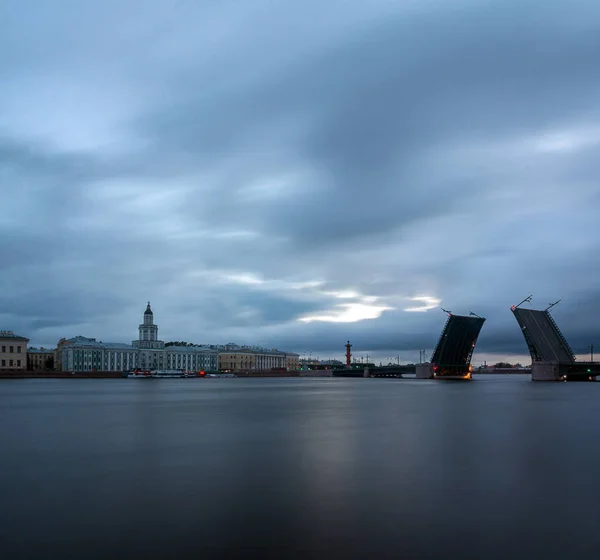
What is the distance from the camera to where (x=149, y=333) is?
139 metres

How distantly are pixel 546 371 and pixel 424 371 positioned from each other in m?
23.5

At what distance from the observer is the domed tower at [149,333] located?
135 m

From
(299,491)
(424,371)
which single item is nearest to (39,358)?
(424,371)

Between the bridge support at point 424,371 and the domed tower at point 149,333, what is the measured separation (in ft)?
207

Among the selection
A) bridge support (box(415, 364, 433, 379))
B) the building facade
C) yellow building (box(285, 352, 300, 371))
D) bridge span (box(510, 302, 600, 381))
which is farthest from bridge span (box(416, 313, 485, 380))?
yellow building (box(285, 352, 300, 371))

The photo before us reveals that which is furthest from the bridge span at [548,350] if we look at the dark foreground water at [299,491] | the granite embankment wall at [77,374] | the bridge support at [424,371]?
the granite embankment wall at [77,374]

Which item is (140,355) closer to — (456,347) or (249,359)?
(249,359)

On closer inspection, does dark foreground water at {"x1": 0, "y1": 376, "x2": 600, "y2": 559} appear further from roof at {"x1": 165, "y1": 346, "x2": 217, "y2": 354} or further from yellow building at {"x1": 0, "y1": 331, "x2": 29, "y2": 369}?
roof at {"x1": 165, "y1": 346, "x2": 217, "y2": 354}

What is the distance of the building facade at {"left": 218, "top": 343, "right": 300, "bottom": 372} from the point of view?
137 meters

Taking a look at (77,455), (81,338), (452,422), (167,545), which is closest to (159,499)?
(167,545)

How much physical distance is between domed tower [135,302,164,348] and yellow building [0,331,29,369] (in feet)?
145

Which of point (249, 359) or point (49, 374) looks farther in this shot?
point (249, 359)

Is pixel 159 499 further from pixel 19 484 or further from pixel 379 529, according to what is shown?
pixel 379 529

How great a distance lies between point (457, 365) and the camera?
80.1 m
